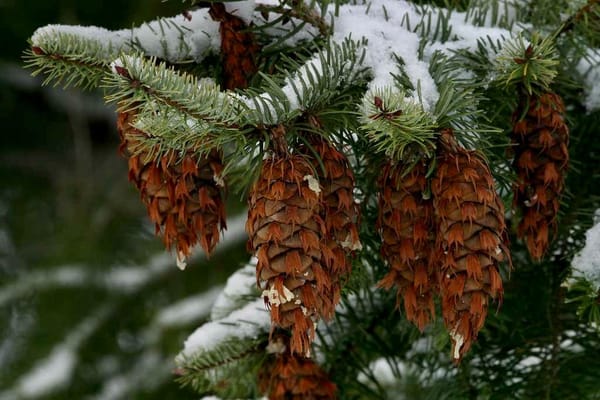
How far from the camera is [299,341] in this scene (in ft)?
2.11

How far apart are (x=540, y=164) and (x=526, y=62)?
131mm

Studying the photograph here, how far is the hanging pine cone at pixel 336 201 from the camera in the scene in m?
0.68

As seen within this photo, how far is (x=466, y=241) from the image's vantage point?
655 mm

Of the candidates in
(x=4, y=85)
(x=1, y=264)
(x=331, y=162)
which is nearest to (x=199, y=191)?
(x=331, y=162)

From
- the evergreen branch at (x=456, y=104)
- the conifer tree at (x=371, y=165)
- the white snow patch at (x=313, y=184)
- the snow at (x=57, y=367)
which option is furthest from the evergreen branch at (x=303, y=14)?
the snow at (x=57, y=367)

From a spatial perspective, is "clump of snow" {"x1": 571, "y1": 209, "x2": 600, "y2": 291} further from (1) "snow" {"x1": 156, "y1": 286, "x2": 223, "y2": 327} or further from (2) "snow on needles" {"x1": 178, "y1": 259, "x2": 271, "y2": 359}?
(1) "snow" {"x1": 156, "y1": 286, "x2": 223, "y2": 327}

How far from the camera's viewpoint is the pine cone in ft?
2.08

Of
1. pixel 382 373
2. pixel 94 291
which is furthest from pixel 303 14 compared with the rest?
pixel 94 291

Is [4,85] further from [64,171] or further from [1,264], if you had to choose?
[1,264]

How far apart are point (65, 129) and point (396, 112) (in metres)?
2.07

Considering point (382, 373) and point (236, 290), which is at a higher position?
point (236, 290)

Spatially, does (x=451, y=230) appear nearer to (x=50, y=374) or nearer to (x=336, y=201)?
(x=336, y=201)

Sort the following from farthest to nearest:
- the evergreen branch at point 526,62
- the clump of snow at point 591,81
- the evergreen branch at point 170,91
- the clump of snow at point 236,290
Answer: the clump of snow at point 236,290, the clump of snow at point 591,81, the evergreen branch at point 526,62, the evergreen branch at point 170,91

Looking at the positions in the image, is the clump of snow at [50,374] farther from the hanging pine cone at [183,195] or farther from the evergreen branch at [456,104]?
the evergreen branch at [456,104]
